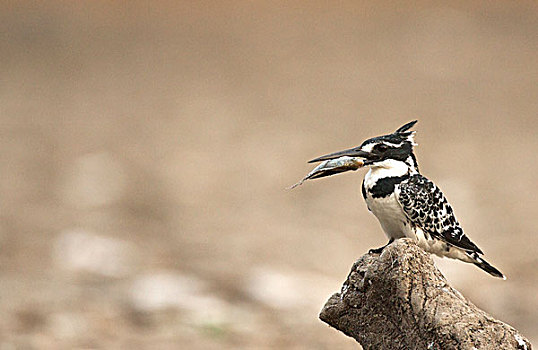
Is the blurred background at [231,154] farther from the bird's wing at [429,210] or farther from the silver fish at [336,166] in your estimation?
the silver fish at [336,166]

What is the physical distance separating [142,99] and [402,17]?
5459 mm

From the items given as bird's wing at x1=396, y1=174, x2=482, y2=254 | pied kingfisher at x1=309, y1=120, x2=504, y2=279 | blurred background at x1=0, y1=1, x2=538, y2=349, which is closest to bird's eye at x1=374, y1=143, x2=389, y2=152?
pied kingfisher at x1=309, y1=120, x2=504, y2=279

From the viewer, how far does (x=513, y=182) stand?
12.1 metres

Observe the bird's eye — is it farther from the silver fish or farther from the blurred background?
the blurred background

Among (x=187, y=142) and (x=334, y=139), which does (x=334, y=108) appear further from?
(x=187, y=142)

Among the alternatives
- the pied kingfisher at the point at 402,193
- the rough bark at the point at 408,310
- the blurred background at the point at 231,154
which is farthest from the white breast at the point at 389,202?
the blurred background at the point at 231,154

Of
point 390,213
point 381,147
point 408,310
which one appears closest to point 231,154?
point 390,213

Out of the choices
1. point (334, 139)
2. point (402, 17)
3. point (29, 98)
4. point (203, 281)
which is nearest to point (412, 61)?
point (402, 17)

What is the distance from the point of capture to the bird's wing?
4.01 meters

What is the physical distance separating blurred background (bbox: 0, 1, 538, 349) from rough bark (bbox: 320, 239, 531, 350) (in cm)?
371

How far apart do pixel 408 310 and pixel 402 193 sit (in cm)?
67

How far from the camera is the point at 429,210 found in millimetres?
4055

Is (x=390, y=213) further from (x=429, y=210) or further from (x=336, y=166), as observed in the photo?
(x=336, y=166)

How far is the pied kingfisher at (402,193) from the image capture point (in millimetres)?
3977
